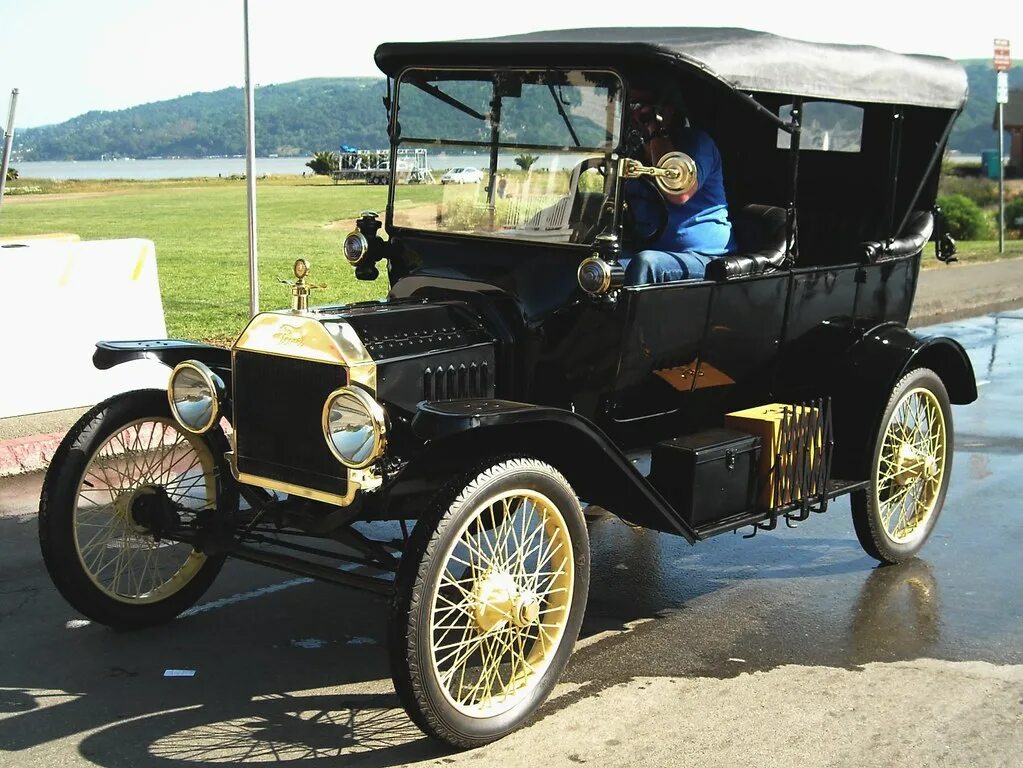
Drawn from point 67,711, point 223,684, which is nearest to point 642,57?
point 223,684

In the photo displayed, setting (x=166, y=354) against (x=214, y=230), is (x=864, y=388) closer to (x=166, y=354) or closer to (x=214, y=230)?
(x=166, y=354)

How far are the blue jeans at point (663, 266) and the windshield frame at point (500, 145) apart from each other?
0.65ft

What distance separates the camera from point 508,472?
3.79 meters

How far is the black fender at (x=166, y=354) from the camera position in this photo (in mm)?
4609

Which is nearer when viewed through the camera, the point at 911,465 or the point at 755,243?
the point at 755,243

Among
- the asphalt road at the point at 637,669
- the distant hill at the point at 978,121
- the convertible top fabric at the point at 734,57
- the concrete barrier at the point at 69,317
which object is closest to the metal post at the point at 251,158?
the concrete barrier at the point at 69,317

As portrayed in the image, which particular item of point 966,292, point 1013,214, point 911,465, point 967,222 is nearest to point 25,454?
point 911,465

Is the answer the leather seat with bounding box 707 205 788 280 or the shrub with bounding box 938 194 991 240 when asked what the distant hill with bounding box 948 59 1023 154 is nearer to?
the shrub with bounding box 938 194 991 240

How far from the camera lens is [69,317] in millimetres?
7859

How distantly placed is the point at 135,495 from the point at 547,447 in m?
1.52

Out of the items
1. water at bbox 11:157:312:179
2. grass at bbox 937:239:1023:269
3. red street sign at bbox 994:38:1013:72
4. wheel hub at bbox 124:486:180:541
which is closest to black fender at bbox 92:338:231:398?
wheel hub at bbox 124:486:180:541

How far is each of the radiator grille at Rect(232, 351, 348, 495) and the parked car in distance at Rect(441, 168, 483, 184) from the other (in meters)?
1.29

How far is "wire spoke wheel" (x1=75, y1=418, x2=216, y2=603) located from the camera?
4.59 metres

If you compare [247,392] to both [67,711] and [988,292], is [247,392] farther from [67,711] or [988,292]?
[988,292]
